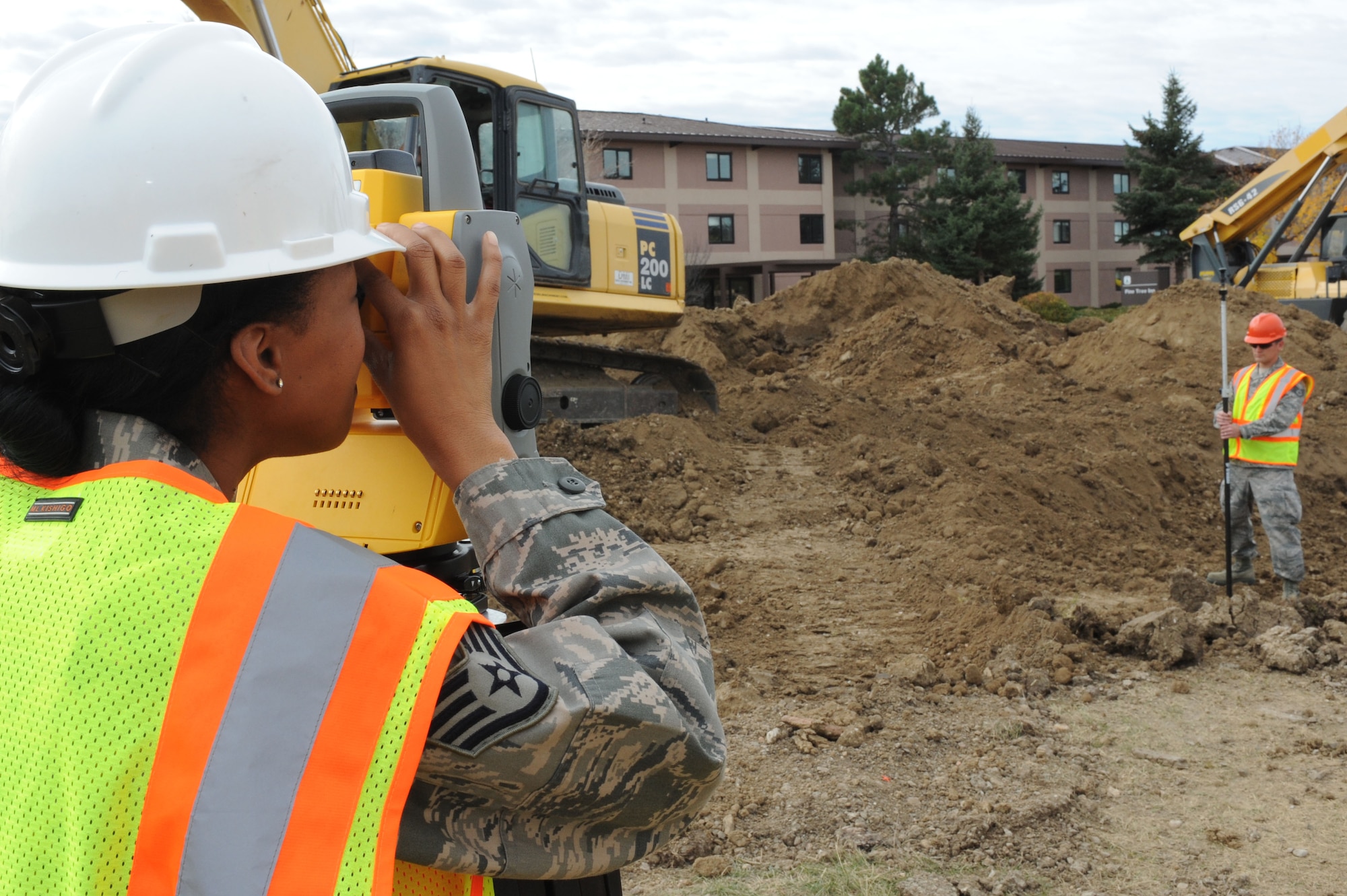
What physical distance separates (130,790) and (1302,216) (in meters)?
19.6

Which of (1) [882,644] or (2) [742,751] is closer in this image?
(2) [742,751]

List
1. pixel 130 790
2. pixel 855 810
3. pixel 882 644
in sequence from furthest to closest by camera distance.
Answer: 1. pixel 882 644
2. pixel 855 810
3. pixel 130 790

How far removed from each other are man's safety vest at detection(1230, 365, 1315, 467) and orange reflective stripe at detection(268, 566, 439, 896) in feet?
A: 24.8

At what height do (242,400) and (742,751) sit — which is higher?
(242,400)

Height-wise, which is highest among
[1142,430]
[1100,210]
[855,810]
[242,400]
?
[1100,210]

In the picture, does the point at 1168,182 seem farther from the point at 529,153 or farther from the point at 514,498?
the point at 514,498

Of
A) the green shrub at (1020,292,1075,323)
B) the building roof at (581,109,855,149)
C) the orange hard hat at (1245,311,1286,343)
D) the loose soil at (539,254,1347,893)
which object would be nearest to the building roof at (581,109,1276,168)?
the building roof at (581,109,855,149)

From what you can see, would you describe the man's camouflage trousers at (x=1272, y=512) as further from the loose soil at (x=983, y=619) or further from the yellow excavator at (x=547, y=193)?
the yellow excavator at (x=547, y=193)

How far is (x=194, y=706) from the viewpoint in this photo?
0.79 metres

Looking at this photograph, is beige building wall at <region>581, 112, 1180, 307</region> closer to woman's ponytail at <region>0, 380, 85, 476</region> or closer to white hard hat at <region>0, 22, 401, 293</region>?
white hard hat at <region>0, 22, 401, 293</region>

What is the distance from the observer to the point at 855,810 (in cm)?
377

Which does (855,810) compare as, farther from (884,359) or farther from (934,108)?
(934,108)

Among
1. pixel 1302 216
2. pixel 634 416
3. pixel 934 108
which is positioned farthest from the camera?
pixel 934 108

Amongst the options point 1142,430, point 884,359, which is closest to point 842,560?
point 1142,430
